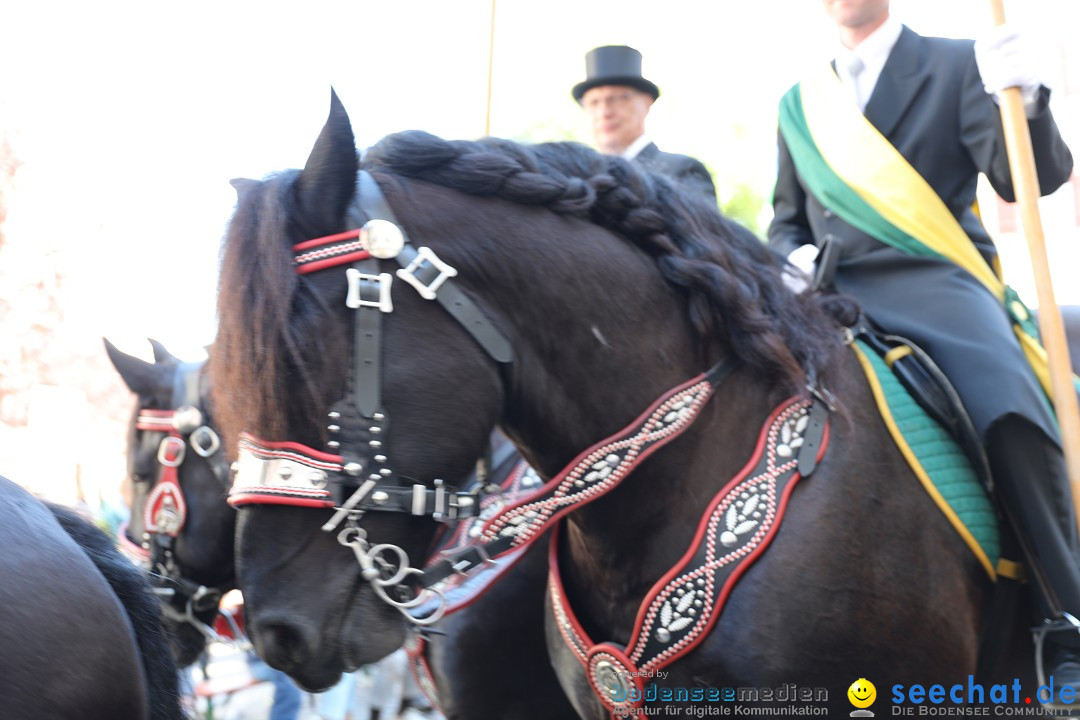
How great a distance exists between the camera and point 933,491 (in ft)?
8.94

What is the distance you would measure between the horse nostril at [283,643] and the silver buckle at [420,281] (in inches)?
29.1

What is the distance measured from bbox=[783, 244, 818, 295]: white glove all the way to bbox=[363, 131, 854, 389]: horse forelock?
0.47ft

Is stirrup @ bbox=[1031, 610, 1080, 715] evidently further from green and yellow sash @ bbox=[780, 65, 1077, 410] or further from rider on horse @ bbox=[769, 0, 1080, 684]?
green and yellow sash @ bbox=[780, 65, 1077, 410]

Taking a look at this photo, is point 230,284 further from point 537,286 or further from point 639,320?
point 639,320

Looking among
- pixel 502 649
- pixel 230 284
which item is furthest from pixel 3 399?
pixel 230 284

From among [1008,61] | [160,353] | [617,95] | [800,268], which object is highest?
[617,95]

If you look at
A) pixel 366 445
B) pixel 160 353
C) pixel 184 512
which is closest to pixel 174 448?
pixel 184 512

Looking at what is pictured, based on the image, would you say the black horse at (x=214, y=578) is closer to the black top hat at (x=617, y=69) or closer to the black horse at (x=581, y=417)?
the black horse at (x=581, y=417)

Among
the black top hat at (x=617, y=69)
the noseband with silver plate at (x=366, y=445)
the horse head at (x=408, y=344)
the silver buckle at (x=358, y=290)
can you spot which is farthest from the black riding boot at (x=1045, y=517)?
the black top hat at (x=617, y=69)

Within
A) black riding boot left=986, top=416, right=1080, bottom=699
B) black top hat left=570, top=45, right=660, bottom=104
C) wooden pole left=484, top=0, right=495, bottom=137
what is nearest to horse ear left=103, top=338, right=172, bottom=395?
wooden pole left=484, top=0, right=495, bottom=137

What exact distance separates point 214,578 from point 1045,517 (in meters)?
3.23

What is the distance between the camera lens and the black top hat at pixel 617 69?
5430mm

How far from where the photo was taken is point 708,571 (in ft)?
8.20

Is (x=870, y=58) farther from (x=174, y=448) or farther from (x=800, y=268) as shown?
(x=174, y=448)
